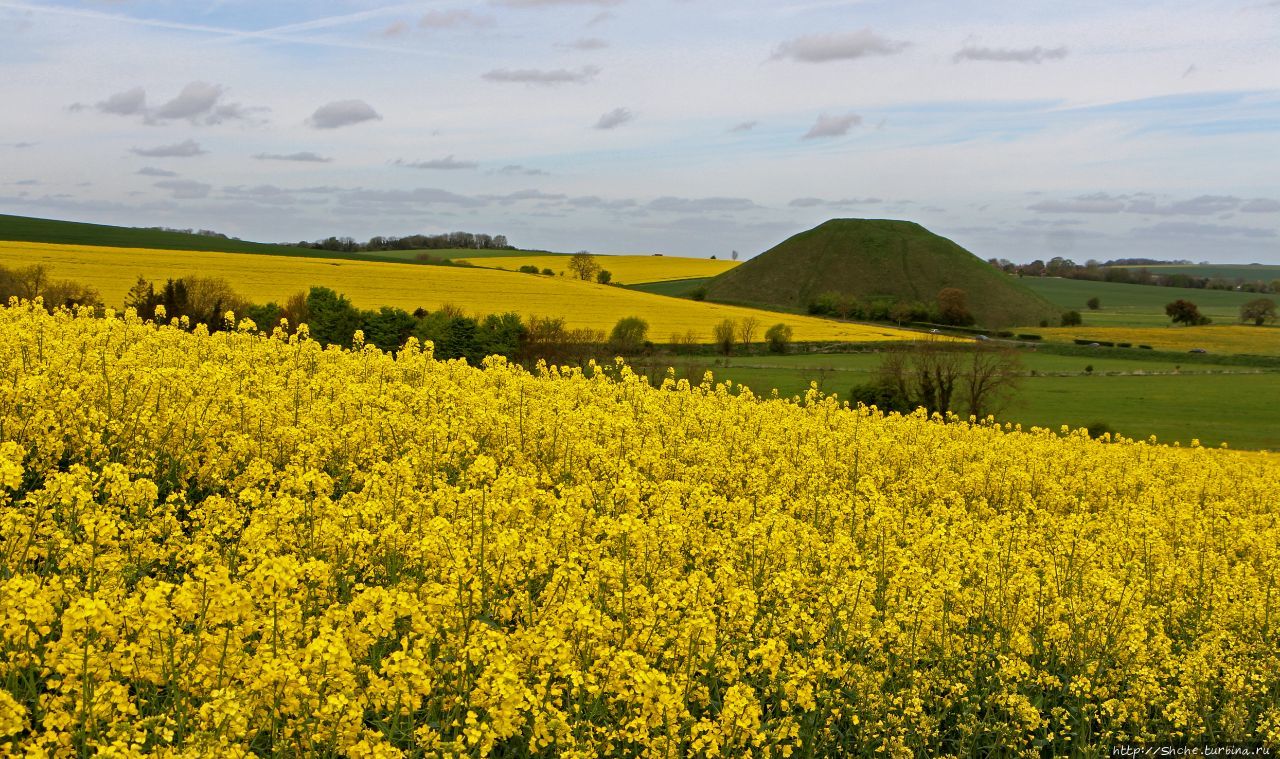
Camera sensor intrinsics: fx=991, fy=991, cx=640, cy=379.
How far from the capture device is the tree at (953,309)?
454 ft

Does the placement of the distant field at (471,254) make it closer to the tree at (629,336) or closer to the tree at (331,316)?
the tree at (629,336)

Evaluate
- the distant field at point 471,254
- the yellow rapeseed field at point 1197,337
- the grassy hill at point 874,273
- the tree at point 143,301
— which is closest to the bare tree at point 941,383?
the tree at point 143,301

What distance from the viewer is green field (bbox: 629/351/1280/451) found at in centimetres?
5784

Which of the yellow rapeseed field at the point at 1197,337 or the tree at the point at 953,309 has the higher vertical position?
the tree at the point at 953,309

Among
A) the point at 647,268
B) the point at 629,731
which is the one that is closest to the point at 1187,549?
the point at 629,731

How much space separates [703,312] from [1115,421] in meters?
56.2

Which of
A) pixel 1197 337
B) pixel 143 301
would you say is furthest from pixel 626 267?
pixel 143 301

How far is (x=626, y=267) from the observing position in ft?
603

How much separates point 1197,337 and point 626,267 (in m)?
99.5

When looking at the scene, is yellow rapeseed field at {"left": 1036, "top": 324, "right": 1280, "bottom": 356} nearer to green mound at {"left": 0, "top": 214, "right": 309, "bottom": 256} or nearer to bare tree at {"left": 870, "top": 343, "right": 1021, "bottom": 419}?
bare tree at {"left": 870, "top": 343, "right": 1021, "bottom": 419}

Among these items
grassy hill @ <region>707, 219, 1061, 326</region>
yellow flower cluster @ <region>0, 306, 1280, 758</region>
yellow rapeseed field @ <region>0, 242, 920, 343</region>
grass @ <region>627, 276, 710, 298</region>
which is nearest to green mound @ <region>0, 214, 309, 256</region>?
yellow rapeseed field @ <region>0, 242, 920, 343</region>

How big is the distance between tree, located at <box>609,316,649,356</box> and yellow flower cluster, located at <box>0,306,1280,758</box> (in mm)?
59935

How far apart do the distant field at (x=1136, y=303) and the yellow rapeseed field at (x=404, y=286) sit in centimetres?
5374

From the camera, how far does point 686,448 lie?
14.4 m
